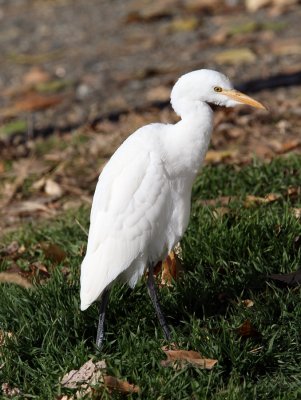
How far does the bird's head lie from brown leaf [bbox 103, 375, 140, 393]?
1.24m

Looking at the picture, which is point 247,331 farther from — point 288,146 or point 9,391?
point 288,146

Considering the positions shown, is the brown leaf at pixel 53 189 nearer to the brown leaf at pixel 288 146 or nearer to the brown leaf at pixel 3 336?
the brown leaf at pixel 288 146

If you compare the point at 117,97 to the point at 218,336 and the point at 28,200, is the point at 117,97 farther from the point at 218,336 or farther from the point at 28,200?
the point at 218,336

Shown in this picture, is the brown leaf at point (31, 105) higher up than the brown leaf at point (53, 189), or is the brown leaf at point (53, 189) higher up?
the brown leaf at point (53, 189)

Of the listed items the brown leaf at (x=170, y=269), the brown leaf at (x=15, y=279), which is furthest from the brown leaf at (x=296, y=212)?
the brown leaf at (x=15, y=279)

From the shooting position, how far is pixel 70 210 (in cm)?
632

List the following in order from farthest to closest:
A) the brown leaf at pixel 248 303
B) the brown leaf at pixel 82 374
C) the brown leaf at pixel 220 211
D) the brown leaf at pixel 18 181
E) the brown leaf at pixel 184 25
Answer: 1. the brown leaf at pixel 184 25
2. the brown leaf at pixel 18 181
3. the brown leaf at pixel 220 211
4. the brown leaf at pixel 248 303
5. the brown leaf at pixel 82 374

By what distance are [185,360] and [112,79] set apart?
237 inches

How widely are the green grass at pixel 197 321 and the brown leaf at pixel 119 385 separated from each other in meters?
0.03

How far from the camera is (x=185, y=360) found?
13.0 ft

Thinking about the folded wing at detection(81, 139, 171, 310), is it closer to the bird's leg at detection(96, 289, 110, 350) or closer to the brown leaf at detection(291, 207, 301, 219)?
the bird's leg at detection(96, 289, 110, 350)

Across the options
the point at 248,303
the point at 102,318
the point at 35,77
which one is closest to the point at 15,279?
the point at 102,318

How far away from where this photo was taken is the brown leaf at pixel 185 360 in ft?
12.8

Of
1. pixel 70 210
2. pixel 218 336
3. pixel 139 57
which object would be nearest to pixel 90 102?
pixel 139 57
